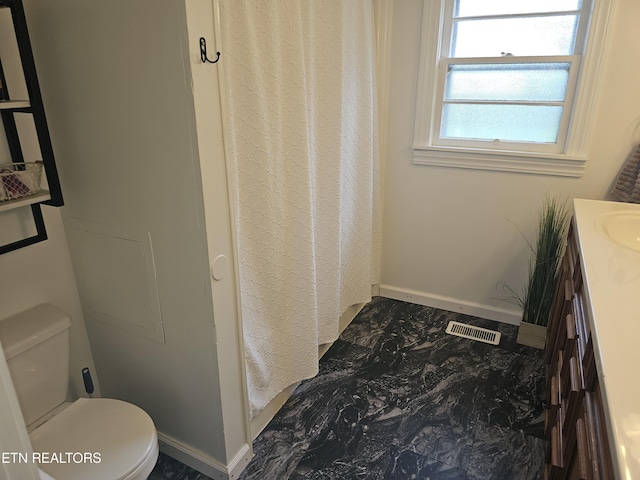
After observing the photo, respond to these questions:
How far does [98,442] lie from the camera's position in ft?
4.62

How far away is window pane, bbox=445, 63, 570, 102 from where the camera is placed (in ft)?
7.39

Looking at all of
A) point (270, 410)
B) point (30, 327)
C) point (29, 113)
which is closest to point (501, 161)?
point (270, 410)

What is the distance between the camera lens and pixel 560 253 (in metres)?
2.34

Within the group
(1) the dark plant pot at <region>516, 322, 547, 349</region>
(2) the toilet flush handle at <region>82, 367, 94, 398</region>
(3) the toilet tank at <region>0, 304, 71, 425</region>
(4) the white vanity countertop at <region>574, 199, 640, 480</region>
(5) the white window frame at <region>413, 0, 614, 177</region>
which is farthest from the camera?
(1) the dark plant pot at <region>516, 322, 547, 349</region>

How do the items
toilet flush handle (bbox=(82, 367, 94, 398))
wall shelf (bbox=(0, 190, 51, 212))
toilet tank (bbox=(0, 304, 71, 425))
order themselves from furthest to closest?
1. toilet flush handle (bbox=(82, 367, 94, 398))
2. toilet tank (bbox=(0, 304, 71, 425))
3. wall shelf (bbox=(0, 190, 51, 212))

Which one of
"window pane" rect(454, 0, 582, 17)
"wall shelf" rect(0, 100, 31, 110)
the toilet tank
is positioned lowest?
the toilet tank

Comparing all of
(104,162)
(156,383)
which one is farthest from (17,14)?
(156,383)

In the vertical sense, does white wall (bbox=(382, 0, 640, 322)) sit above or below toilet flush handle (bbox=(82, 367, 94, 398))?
above

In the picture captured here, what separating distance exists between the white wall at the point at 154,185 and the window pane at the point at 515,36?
1.69m

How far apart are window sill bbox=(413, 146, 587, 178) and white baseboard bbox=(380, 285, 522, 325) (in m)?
0.84

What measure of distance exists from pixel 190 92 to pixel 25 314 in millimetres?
980

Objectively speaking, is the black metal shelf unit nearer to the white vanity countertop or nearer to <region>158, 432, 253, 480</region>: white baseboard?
<region>158, 432, 253, 480</region>: white baseboard

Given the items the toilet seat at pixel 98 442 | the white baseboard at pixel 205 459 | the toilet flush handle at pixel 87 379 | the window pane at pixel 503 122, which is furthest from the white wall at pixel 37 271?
the window pane at pixel 503 122

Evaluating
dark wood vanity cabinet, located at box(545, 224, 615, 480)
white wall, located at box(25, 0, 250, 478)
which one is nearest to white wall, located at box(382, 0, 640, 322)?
dark wood vanity cabinet, located at box(545, 224, 615, 480)
